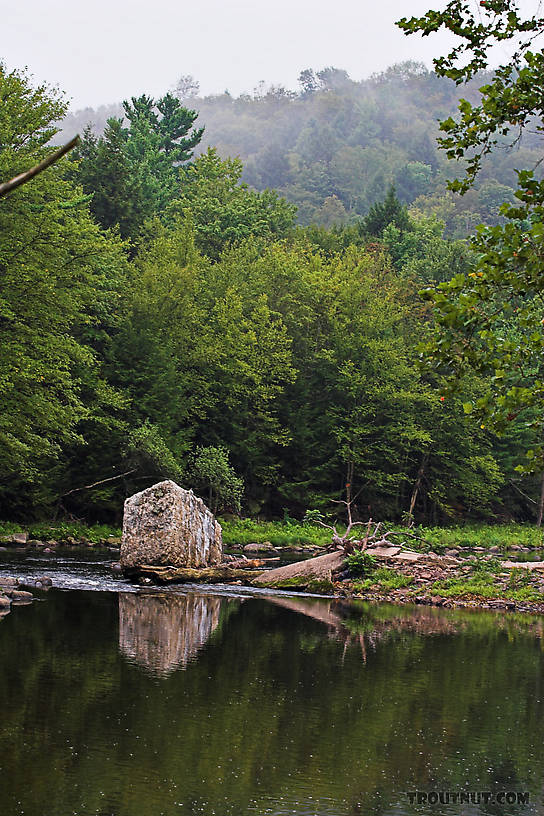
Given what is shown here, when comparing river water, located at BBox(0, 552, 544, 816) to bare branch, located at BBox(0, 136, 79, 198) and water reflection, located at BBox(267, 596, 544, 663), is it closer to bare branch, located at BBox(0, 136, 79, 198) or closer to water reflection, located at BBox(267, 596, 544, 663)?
water reflection, located at BBox(267, 596, 544, 663)

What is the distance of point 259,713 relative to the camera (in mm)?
11438

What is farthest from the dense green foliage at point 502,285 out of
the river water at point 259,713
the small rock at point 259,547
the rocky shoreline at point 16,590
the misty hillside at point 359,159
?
the misty hillside at point 359,159

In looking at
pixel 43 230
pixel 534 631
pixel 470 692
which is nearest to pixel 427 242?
pixel 43 230

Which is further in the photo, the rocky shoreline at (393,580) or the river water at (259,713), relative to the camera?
the rocky shoreline at (393,580)

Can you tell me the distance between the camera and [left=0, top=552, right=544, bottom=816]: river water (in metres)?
8.42

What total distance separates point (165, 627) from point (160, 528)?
6.97 m

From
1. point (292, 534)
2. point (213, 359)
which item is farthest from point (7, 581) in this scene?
point (213, 359)

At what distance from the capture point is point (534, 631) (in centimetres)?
1975

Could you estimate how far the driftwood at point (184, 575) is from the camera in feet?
77.8

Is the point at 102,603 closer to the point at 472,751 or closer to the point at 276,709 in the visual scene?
the point at 276,709

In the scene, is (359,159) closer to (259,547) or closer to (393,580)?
(259,547)

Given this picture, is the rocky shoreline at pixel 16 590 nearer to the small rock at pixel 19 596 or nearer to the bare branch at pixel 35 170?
the small rock at pixel 19 596

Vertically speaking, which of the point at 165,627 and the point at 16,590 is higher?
the point at 16,590

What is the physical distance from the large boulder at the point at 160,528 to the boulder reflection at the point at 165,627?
106 inches
